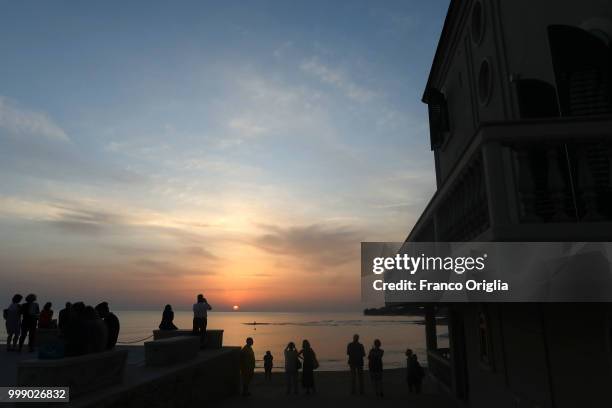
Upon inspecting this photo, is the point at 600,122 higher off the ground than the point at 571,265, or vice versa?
the point at 600,122

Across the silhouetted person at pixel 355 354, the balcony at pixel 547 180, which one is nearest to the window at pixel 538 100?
the balcony at pixel 547 180

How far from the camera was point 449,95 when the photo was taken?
11.8 metres

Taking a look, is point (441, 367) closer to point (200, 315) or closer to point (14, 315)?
point (200, 315)

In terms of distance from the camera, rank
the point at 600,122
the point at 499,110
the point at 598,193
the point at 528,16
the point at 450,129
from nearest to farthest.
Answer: the point at 600,122 < the point at 598,193 < the point at 528,16 < the point at 499,110 < the point at 450,129

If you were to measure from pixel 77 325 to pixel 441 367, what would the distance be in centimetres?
1230

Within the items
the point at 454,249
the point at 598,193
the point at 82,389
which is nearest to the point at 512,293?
the point at 454,249

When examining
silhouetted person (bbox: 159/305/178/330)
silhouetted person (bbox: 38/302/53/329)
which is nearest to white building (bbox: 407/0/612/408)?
silhouetted person (bbox: 159/305/178/330)

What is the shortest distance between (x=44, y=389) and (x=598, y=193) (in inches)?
296

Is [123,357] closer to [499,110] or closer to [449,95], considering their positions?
[499,110]

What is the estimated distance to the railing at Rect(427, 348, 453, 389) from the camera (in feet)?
42.3

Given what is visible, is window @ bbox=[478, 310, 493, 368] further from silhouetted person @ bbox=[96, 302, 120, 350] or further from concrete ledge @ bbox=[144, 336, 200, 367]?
silhouetted person @ bbox=[96, 302, 120, 350]

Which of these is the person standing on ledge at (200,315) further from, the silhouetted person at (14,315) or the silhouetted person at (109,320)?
the silhouetted person at (14,315)

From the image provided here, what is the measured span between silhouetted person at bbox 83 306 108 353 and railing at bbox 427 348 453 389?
34.3ft

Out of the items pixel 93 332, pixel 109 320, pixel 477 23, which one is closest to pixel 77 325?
pixel 93 332
